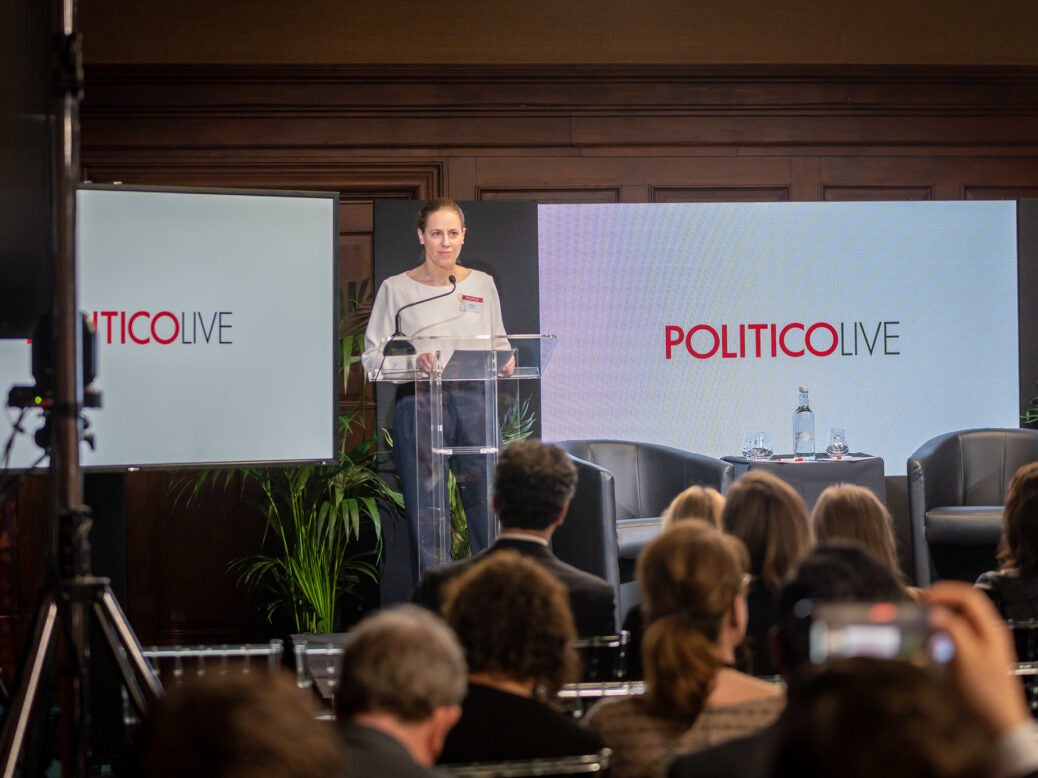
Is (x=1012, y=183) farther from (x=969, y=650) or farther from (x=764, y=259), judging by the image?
(x=969, y=650)

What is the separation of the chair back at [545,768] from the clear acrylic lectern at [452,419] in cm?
237

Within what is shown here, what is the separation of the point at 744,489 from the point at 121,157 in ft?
14.9

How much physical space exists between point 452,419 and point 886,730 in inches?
125

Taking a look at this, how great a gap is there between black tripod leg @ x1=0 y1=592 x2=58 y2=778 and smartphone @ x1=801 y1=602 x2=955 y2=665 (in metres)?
1.44

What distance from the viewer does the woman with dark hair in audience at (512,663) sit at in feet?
5.84

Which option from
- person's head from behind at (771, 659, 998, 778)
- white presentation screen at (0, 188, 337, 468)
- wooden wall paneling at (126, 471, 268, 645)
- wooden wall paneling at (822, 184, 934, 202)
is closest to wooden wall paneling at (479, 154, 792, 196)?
wooden wall paneling at (822, 184, 934, 202)

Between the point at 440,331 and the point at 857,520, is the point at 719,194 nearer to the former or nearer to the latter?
the point at 440,331

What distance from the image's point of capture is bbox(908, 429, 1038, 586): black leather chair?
5.20m

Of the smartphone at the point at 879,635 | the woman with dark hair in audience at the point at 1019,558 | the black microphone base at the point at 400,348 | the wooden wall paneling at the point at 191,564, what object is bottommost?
the wooden wall paneling at the point at 191,564

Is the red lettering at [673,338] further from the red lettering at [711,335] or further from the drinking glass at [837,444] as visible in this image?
the drinking glass at [837,444]

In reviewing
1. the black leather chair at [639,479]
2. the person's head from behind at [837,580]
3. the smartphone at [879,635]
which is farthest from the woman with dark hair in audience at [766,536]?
the black leather chair at [639,479]

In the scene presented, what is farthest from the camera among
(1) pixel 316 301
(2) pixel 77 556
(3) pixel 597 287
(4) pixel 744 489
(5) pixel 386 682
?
(3) pixel 597 287

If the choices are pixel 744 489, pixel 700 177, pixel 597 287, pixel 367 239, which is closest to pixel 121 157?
pixel 367 239

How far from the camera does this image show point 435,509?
409 centimetres
